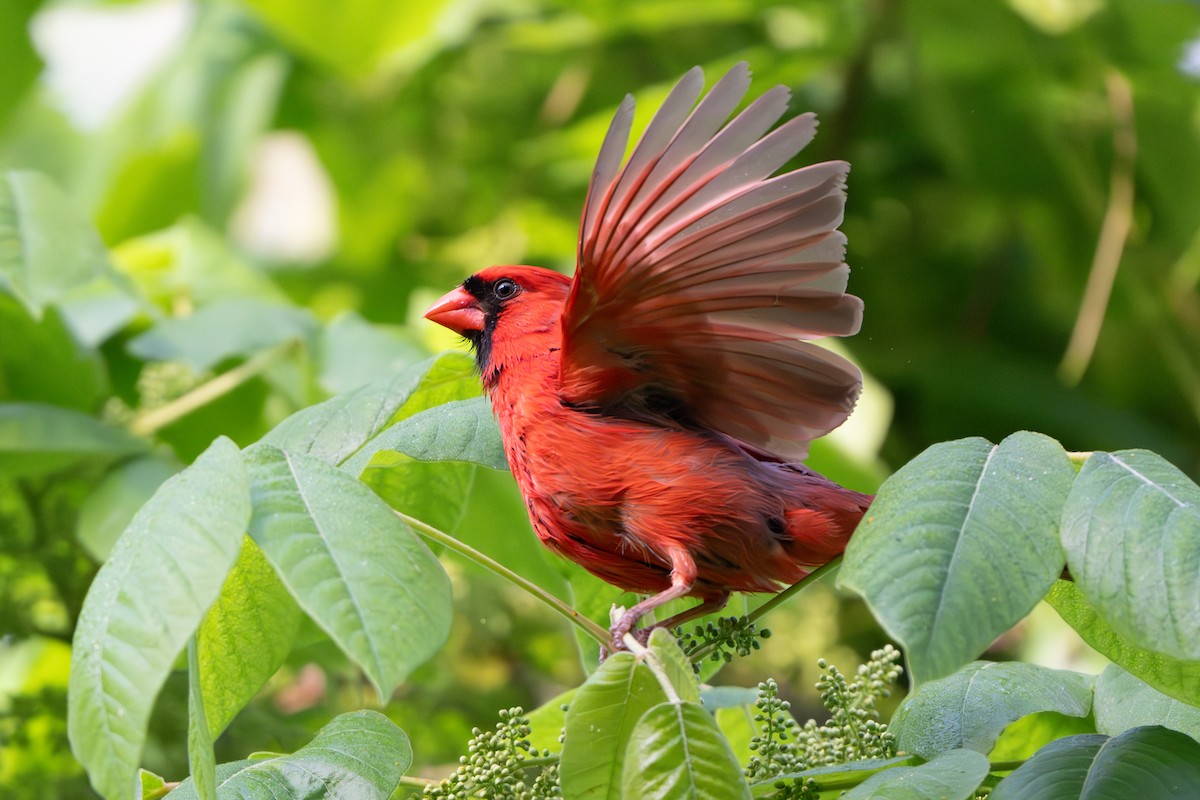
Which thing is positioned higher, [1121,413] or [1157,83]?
[1157,83]

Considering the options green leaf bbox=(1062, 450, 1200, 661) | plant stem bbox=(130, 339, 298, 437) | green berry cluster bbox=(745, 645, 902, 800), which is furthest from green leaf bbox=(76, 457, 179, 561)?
green leaf bbox=(1062, 450, 1200, 661)

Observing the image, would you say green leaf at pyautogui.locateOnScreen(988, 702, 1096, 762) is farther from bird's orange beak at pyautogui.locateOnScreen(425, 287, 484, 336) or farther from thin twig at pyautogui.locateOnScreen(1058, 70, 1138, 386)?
thin twig at pyautogui.locateOnScreen(1058, 70, 1138, 386)

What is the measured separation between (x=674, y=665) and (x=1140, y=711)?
1.39 ft

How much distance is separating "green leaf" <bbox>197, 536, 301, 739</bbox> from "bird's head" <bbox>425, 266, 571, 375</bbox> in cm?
40

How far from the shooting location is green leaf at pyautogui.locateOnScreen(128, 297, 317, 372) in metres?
1.81

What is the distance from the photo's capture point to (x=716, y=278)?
1021 mm

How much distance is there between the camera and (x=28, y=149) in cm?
357

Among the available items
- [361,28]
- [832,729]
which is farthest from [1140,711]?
[361,28]

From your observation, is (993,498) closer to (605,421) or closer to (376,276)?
(605,421)

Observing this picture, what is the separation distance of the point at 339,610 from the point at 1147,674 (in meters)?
0.59

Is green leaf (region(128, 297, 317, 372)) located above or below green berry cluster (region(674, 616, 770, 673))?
below

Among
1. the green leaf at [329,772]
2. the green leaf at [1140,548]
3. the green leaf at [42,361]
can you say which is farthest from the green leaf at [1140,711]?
the green leaf at [42,361]

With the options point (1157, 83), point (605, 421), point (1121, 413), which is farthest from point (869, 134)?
point (605, 421)

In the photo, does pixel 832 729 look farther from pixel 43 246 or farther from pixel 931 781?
pixel 43 246
